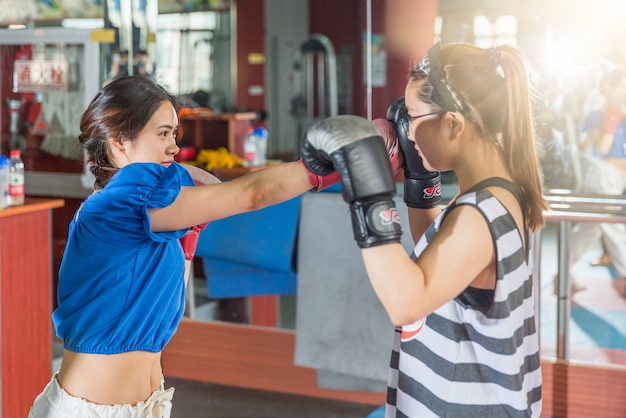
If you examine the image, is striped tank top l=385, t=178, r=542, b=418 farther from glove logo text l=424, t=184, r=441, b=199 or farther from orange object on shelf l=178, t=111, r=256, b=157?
orange object on shelf l=178, t=111, r=256, b=157

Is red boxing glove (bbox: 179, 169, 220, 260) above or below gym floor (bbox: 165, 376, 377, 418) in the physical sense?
above

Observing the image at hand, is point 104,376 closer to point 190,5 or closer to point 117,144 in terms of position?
point 117,144

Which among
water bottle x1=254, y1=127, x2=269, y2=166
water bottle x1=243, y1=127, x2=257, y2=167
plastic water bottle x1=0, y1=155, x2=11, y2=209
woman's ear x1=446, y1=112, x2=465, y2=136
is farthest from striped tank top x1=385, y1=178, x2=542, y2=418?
water bottle x1=254, y1=127, x2=269, y2=166

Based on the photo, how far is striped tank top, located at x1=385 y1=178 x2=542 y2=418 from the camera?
160 cm

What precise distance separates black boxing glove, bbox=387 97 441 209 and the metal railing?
163 cm

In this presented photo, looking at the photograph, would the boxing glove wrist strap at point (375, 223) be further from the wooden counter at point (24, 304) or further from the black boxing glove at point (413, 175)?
the wooden counter at point (24, 304)

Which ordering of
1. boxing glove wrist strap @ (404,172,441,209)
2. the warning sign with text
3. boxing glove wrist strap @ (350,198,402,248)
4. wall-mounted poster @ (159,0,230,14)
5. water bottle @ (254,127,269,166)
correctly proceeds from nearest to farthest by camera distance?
1. boxing glove wrist strap @ (350,198,402,248)
2. boxing glove wrist strap @ (404,172,441,209)
3. the warning sign with text
4. water bottle @ (254,127,269,166)
5. wall-mounted poster @ (159,0,230,14)

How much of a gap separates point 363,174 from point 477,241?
0.75 ft

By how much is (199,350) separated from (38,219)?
129 centimetres

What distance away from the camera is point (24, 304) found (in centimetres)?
375

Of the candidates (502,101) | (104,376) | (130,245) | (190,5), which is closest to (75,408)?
(104,376)

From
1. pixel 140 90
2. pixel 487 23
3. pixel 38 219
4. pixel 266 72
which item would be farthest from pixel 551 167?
pixel 266 72

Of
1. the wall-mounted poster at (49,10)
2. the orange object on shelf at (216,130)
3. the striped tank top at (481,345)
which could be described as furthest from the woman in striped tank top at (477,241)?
the orange object on shelf at (216,130)

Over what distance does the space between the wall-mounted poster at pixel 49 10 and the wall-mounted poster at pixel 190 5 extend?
536 centimetres
